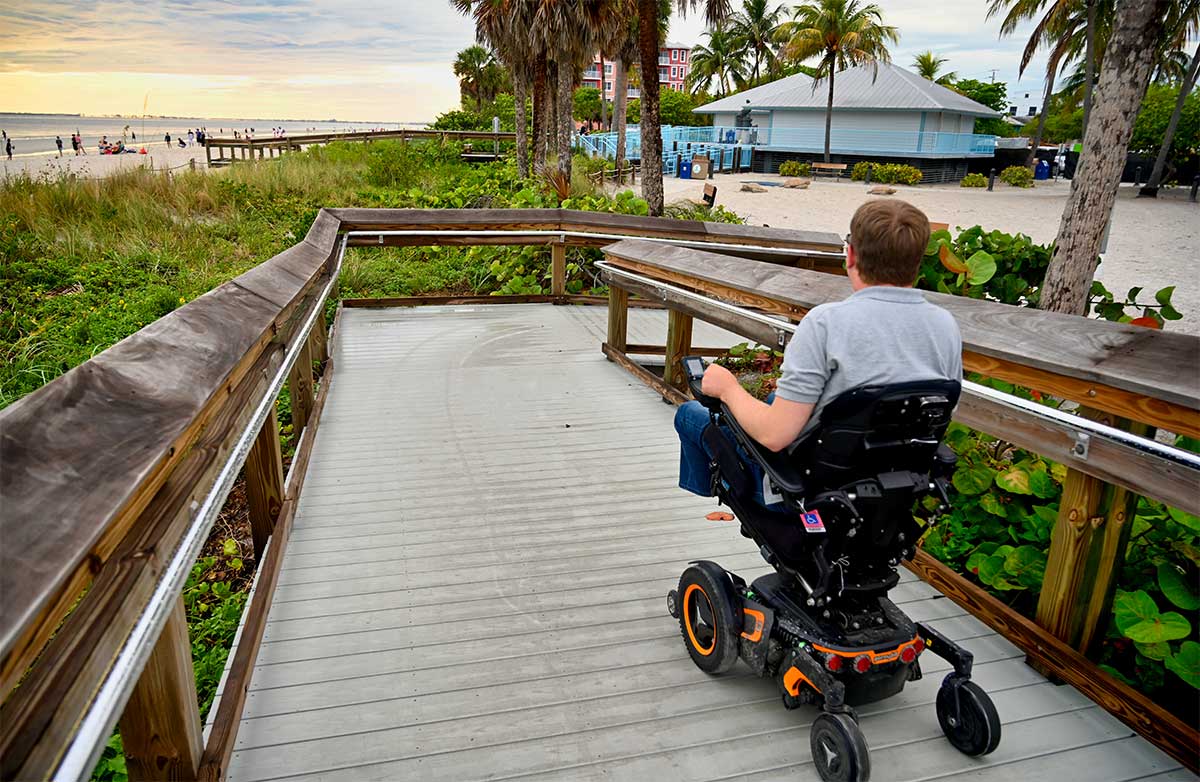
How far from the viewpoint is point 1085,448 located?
2.27 m

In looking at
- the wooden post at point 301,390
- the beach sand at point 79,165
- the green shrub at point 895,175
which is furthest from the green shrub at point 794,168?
the wooden post at point 301,390

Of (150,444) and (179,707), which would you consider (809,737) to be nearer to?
(179,707)

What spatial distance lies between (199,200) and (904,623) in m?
15.0

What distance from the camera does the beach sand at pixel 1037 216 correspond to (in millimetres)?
14424

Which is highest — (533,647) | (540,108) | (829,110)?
(829,110)

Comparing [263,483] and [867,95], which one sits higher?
[867,95]

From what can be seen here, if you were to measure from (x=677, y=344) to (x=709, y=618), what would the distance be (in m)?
3.01

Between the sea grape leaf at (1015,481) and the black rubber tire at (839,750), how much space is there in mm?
1359

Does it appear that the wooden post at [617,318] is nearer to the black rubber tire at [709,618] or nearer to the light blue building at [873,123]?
the black rubber tire at [709,618]

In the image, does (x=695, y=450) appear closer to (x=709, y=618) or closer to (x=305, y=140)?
(x=709, y=618)

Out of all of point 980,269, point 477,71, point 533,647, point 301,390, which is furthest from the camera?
point 477,71

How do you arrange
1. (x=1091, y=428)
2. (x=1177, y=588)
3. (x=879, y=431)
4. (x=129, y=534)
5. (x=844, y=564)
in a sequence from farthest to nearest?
(x=1177, y=588) < (x=1091, y=428) < (x=844, y=564) < (x=879, y=431) < (x=129, y=534)

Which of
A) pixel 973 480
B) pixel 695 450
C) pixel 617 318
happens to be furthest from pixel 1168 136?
pixel 695 450

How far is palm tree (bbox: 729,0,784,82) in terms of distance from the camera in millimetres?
59938
